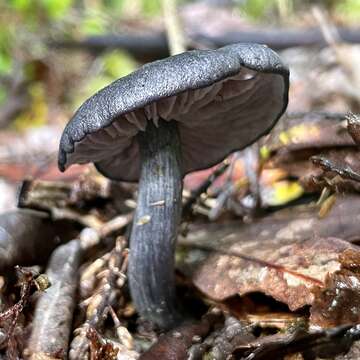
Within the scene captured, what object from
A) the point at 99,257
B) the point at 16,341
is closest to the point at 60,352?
the point at 16,341

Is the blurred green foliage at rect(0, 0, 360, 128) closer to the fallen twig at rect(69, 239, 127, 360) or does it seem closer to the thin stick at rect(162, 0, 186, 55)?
the thin stick at rect(162, 0, 186, 55)

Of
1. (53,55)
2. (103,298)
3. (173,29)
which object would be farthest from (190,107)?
(53,55)

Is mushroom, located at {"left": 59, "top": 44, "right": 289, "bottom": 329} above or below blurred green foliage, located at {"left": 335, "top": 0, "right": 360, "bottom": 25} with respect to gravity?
below

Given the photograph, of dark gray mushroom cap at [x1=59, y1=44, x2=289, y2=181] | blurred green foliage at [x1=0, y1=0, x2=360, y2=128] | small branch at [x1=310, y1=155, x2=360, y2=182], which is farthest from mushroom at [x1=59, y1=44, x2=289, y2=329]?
blurred green foliage at [x1=0, y1=0, x2=360, y2=128]

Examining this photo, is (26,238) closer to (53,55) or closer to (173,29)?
(173,29)

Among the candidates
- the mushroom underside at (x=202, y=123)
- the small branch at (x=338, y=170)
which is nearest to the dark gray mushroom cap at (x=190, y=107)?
the mushroom underside at (x=202, y=123)

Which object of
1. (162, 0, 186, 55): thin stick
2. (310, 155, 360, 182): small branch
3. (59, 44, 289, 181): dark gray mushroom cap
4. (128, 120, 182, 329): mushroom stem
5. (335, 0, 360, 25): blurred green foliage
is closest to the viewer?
(59, 44, 289, 181): dark gray mushroom cap

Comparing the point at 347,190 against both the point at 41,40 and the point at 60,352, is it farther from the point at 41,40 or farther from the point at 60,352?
the point at 41,40

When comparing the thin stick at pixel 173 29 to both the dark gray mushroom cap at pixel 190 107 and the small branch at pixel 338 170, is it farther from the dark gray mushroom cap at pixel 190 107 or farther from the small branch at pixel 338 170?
the small branch at pixel 338 170
